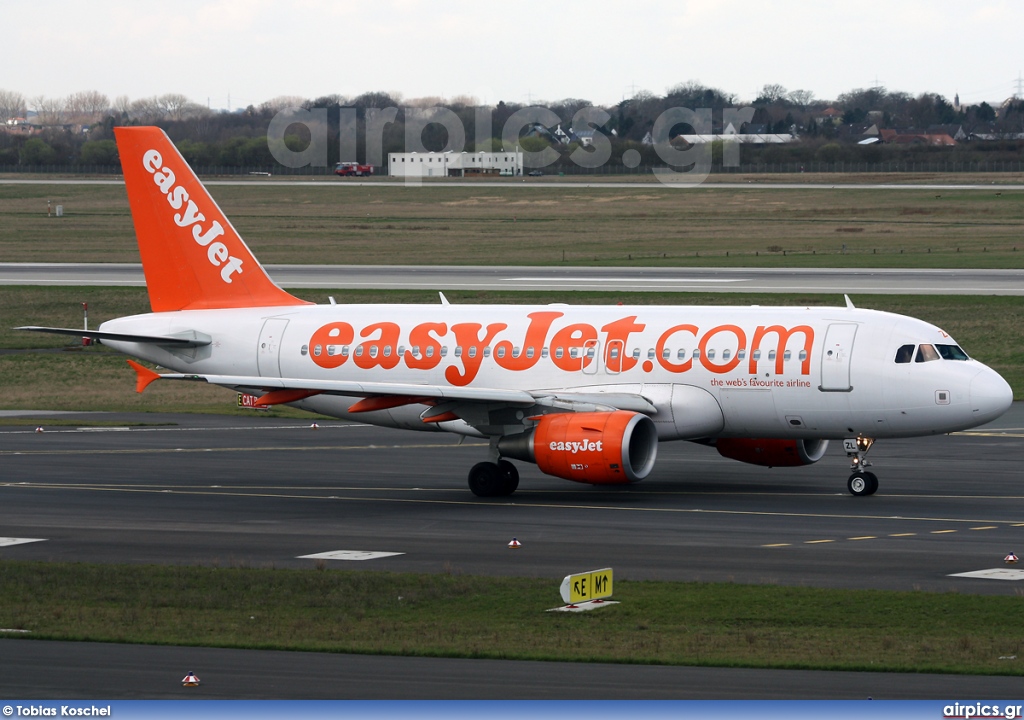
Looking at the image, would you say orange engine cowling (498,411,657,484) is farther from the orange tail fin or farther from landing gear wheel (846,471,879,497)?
the orange tail fin

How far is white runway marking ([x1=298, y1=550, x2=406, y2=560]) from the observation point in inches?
1166

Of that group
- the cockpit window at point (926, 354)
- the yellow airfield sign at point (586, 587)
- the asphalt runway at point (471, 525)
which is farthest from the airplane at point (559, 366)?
the yellow airfield sign at point (586, 587)

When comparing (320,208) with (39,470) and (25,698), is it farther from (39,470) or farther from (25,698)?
(25,698)

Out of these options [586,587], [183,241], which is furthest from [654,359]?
[183,241]

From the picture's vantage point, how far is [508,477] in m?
37.8

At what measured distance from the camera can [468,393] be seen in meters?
36.8

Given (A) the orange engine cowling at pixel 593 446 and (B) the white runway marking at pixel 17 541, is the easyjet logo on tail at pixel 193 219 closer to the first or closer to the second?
(A) the orange engine cowling at pixel 593 446

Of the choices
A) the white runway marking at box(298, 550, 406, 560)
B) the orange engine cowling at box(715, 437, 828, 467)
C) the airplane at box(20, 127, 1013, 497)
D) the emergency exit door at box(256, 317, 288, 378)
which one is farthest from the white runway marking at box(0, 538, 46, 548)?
the orange engine cowling at box(715, 437, 828, 467)

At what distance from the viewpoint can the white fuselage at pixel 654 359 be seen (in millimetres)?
36469

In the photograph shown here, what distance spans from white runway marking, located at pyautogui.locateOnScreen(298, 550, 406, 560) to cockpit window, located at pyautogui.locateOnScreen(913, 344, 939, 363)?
559 inches

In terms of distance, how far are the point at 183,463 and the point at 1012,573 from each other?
25180mm

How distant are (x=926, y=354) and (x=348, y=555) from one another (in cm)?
1542

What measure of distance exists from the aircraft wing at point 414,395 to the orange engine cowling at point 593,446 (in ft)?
2.79

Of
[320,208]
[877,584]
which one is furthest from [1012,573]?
[320,208]
